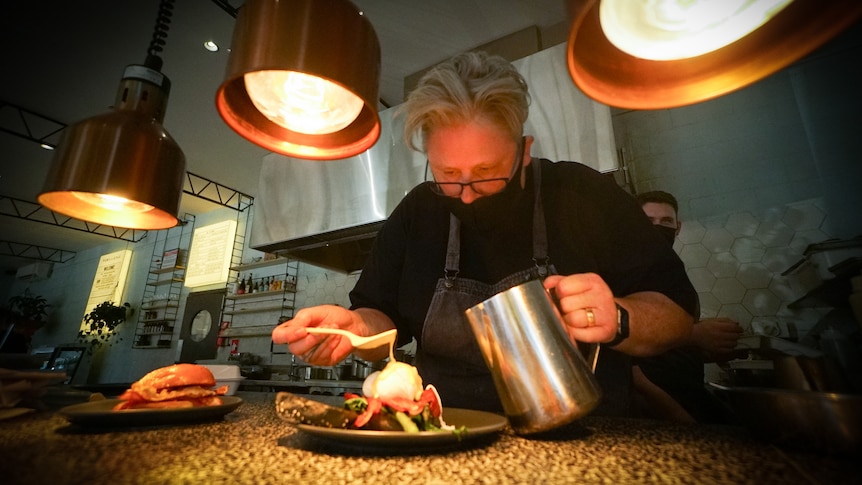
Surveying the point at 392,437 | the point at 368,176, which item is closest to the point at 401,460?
the point at 392,437

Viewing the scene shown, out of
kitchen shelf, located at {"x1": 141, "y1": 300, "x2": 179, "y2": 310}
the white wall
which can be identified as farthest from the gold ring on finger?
kitchen shelf, located at {"x1": 141, "y1": 300, "x2": 179, "y2": 310}

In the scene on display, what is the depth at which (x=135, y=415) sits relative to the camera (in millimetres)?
738

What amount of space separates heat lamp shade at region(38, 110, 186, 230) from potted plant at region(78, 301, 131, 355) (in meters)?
7.55

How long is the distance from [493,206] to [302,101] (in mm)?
692

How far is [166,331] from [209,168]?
→ 3.06 metres

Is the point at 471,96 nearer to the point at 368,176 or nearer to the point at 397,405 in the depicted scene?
the point at 397,405

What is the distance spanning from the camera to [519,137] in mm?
1296

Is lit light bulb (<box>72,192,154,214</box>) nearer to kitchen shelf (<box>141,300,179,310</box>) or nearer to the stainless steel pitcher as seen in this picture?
the stainless steel pitcher

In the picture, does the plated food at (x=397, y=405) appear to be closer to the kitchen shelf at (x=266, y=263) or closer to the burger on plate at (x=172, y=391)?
the burger on plate at (x=172, y=391)

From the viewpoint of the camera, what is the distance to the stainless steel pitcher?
2.12 feet

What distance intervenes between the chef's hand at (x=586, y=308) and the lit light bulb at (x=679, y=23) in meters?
0.41

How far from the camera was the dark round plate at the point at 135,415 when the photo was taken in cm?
70

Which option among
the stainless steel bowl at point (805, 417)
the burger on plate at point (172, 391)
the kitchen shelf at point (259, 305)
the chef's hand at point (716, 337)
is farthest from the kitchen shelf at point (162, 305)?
the stainless steel bowl at point (805, 417)

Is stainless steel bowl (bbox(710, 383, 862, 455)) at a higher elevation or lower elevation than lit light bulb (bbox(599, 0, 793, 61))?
lower
